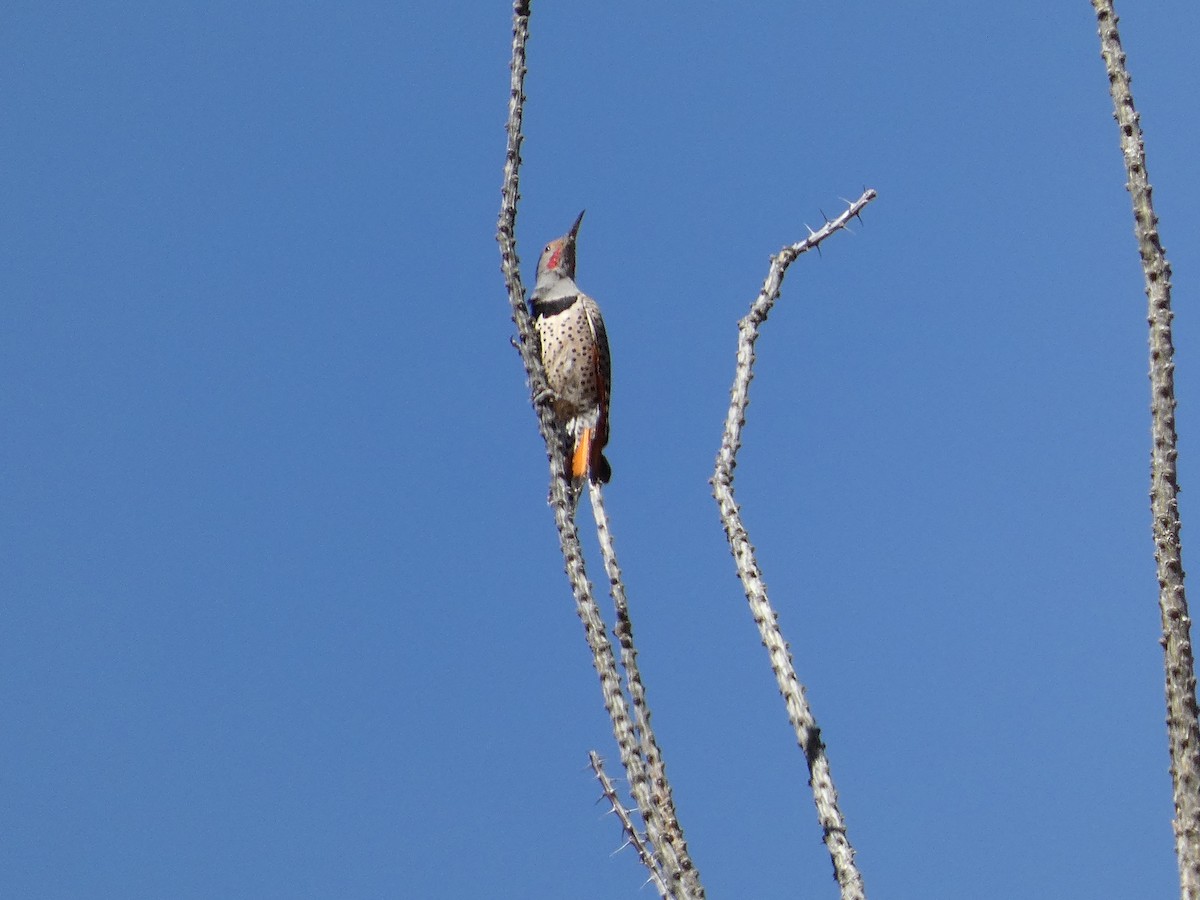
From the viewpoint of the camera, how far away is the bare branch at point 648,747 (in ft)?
13.2

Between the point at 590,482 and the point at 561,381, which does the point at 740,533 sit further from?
the point at 561,381

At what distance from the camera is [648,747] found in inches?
166

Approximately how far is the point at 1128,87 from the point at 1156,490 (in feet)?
3.84

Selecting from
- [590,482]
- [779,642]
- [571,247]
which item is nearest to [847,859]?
[779,642]

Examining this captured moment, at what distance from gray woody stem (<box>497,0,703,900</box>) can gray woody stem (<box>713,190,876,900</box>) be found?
0.37m

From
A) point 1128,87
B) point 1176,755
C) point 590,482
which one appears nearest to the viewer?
point 1176,755

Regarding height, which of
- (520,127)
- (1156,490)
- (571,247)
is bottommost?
(1156,490)

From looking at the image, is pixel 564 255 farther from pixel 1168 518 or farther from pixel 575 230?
pixel 1168 518

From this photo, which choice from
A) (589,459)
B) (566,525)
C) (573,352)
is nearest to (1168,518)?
(566,525)

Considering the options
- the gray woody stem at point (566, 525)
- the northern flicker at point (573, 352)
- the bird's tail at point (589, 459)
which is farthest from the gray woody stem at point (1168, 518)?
the northern flicker at point (573, 352)

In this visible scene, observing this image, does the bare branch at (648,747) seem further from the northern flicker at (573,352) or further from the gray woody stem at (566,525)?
the northern flicker at (573,352)

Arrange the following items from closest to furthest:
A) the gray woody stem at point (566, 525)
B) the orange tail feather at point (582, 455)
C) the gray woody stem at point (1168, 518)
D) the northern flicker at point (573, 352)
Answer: the gray woody stem at point (1168, 518) < the gray woody stem at point (566, 525) < the orange tail feather at point (582, 455) < the northern flicker at point (573, 352)

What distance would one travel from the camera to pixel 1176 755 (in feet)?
12.5

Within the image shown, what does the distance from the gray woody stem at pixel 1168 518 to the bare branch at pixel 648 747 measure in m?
1.17
